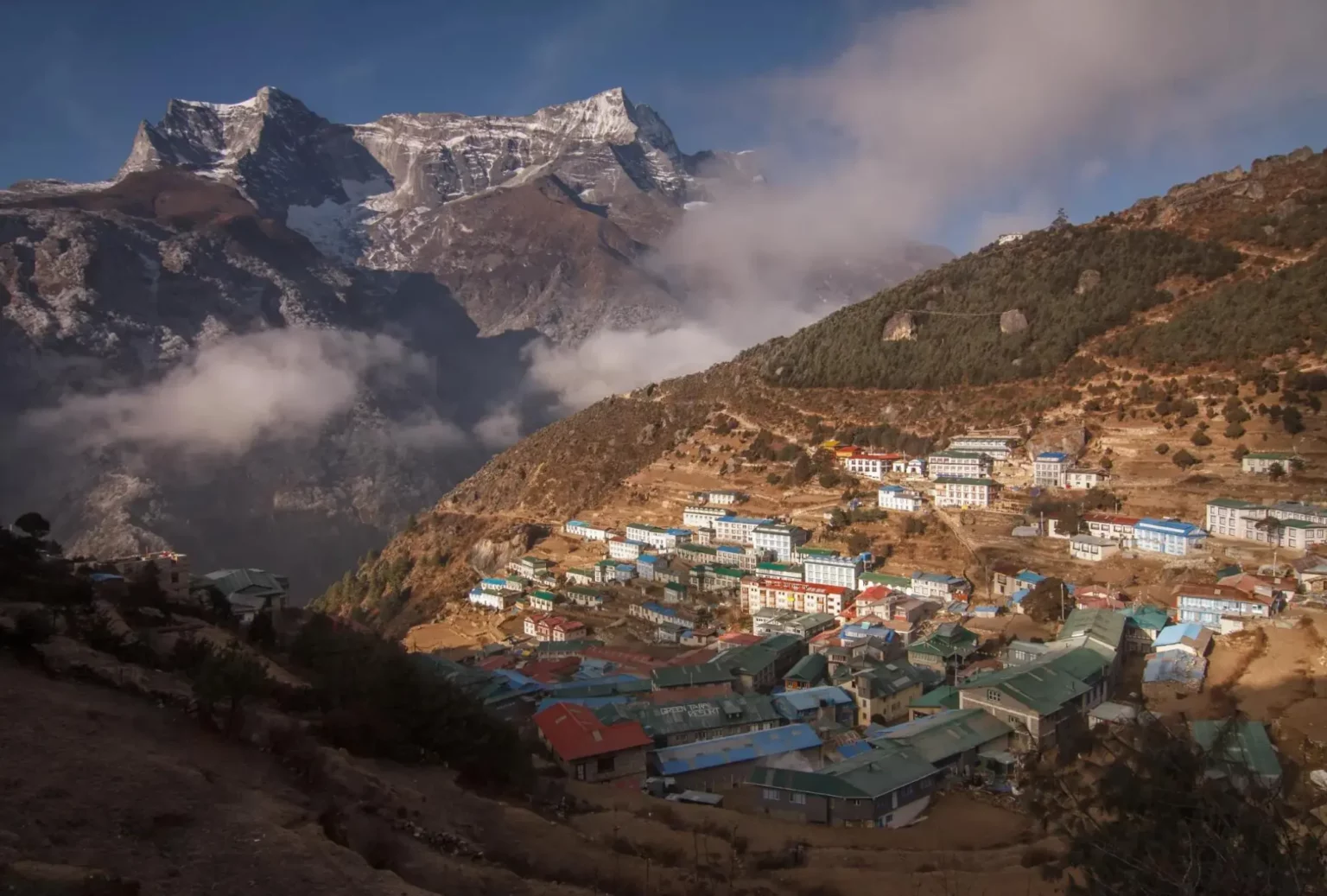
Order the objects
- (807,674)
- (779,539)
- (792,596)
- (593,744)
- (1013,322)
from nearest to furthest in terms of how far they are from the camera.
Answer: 1. (593,744)
2. (807,674)
3. (792,596)
4. (779,539)
5. (1013,322)

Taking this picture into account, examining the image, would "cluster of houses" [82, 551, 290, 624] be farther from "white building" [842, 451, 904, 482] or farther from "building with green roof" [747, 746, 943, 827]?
"white building" [842, 451, 904, 482]

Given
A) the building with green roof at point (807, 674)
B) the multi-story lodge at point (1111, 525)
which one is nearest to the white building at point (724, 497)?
the multi-story lodge at point (1111, 525)

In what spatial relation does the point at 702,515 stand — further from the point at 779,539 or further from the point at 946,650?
the point at 946,650

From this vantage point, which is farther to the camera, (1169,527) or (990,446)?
(990,446)

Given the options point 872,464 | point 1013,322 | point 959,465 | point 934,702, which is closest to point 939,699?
point 934,702

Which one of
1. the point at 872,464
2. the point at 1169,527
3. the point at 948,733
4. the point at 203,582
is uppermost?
the point at 872,464

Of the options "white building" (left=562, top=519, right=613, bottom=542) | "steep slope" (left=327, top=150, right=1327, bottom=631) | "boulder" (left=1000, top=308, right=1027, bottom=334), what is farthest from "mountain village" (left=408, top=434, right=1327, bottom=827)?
"boulder" (left=1000, top=308, right=1027, bottom=334)
